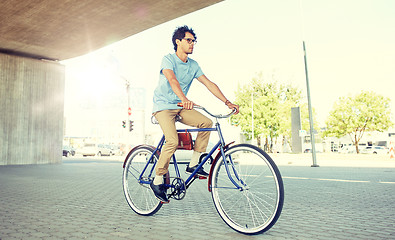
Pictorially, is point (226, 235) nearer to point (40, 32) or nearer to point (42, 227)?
point (42, 227)

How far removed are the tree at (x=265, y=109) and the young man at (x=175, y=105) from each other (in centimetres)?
3857

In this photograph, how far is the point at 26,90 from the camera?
1844 centimetres

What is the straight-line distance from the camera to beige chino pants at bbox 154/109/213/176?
12.8 feet

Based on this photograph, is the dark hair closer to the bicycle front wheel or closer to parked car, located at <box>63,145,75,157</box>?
the bicycle front wheel

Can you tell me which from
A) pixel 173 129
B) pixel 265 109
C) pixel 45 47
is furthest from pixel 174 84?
pixel 265 109

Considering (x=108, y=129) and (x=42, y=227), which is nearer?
(x=42, y=227)

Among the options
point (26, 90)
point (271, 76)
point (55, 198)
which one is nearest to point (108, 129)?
point (271, 76)

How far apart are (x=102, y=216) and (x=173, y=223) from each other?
0.95m

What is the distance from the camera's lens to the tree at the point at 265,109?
4428 cm

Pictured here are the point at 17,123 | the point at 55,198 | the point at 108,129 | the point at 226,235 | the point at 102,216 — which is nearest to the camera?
the point at 226,235

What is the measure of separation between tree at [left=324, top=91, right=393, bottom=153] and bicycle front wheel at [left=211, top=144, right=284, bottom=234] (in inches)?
1691

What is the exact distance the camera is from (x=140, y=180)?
4.52 metres

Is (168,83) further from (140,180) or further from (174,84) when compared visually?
(140,180)

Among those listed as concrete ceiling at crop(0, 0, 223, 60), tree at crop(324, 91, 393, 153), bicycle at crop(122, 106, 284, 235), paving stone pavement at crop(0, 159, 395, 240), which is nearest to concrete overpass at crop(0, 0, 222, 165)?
concrete ceiling at crop(0, 0, 223, 60)
